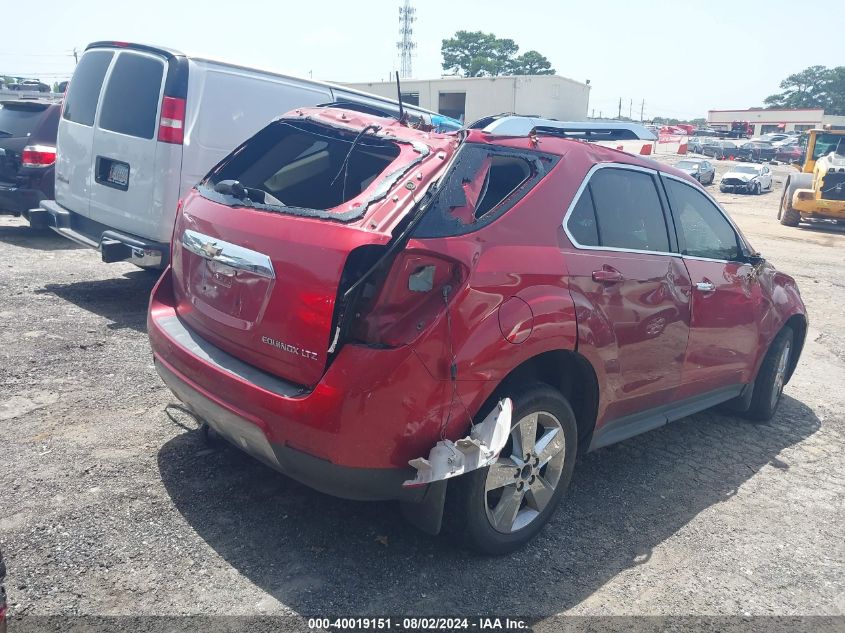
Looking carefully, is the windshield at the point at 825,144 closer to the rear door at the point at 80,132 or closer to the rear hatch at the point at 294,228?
the rear door at the point at 80,132

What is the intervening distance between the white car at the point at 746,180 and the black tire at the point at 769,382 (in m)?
28.7

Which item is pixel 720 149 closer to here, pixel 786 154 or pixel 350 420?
pixel 786 154

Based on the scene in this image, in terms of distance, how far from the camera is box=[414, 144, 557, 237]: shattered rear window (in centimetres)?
291

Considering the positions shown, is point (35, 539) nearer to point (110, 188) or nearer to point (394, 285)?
point (394, 285)

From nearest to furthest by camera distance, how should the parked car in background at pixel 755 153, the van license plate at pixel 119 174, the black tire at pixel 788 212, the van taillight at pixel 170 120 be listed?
the van taillight at pixel 170 120 → the van license plate at pixel 119 174 → the black tire at pixel 788 212 → the parked car in background at pixel 755 153

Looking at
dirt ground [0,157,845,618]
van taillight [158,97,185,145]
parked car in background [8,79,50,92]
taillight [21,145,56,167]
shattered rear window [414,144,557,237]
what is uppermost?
parked car in background [8,79,50,92]

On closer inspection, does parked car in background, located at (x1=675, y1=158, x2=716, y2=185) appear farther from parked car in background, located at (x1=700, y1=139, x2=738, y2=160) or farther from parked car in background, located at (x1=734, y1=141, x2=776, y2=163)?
parked car in background, located at (x1=700, y1=139, x2=738, y2=160)

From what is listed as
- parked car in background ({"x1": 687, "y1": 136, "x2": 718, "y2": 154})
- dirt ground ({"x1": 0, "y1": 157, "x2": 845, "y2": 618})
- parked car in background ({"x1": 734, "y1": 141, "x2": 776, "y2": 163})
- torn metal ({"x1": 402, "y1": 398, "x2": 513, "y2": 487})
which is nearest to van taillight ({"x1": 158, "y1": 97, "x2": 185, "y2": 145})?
dirt ground ({"x1": 0, "y1": 157, "x2": 845, "y2": 618})

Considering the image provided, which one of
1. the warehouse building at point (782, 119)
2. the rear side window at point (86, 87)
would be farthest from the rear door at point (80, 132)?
the warehouse building at point (782, 119)

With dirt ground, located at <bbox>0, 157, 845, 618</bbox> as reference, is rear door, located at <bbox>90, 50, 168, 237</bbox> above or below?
above

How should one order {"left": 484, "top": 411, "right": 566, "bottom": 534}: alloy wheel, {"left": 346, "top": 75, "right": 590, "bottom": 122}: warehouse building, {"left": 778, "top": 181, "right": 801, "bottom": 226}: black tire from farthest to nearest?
{"left": 346, "top": 75, "right": 590, "bottom": 122}: warehouse building → {"left": 778, "top": 181, "right": 801, "bottom": 226}: black tire → {"left": 484, "top": 411, "right": 566, "bottom": 534}: alloy wheel

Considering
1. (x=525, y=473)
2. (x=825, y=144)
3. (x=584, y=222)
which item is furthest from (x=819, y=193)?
(x=525, y=473)

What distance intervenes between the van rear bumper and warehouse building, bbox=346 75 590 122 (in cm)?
3123

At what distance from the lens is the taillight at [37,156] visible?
8.84 m
